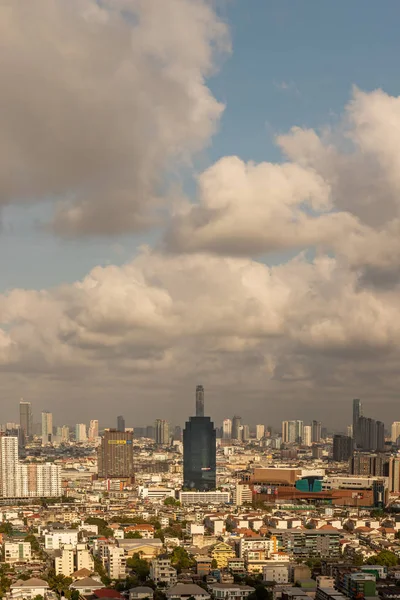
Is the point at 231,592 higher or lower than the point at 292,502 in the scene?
higher

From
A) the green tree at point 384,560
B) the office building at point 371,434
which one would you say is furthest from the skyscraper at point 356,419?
the green tree at point 384,560

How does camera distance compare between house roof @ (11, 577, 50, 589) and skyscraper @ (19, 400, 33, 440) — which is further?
skyscraper @ (19, 400, 33, 440)

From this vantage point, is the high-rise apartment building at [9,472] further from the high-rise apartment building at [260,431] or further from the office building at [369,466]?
the high-rise apartment building at [260,431]

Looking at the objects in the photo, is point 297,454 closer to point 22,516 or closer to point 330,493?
point 330,493

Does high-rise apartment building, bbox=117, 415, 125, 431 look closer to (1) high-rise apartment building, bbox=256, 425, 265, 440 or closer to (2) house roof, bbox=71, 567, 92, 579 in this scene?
(1) high-rise apartment building, bbox=256, 425, 265, 440

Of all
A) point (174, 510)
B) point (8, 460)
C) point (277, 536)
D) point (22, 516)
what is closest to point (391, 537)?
point (277, 536)

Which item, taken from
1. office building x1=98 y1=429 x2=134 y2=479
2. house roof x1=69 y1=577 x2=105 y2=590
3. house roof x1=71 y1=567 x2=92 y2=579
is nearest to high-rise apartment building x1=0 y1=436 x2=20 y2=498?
office building x1=98 y1=429 x2=134 y2=479

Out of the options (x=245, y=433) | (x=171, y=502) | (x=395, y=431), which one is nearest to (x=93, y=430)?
(x=245, y=433)
